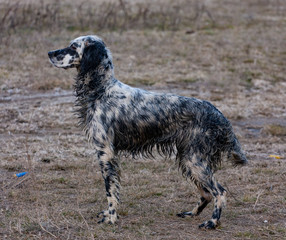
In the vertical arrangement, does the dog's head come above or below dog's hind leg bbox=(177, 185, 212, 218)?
above

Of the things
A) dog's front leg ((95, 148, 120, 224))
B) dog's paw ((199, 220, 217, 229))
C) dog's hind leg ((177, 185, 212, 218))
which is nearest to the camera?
dog's paw ((199, 220, 217, 229))

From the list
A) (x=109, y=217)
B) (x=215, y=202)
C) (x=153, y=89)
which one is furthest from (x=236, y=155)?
(x=153, y=89)

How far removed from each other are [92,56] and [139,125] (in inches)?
35.1

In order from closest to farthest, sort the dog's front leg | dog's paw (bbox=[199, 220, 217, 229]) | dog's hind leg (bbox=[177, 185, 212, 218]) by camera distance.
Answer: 1. dog's paw (bbox=[199, 220, 217, 229])
2. the dog's front leg
3. dog's hind leg (bbox=[177, 185, 212, 218])

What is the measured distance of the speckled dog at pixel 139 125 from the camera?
5531mm

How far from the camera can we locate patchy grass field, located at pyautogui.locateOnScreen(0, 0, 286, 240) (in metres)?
5.62

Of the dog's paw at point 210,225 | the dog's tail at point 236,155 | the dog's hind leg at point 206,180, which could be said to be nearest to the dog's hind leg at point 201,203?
the dog's hind leg at point 206,180

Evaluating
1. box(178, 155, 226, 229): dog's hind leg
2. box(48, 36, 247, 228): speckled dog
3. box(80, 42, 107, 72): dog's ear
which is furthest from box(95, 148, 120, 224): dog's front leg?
box(80, 42, 107, 72): dog's ear

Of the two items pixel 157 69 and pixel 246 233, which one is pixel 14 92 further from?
pixel 246 233

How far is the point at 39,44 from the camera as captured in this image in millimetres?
14664

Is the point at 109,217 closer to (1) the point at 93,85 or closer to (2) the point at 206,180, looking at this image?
(2) the point at 206,180

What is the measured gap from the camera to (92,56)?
222 inches

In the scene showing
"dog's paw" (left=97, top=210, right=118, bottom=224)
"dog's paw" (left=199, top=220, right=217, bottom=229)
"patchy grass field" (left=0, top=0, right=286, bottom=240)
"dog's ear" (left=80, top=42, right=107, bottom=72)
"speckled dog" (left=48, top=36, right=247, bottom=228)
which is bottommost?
"patchy grass field" (left=0, top=0, right=286, bottom=240)

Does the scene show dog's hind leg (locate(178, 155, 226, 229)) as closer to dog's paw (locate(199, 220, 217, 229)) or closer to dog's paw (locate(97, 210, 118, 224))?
dog's paw (locate(199, 220, 217, 229))
